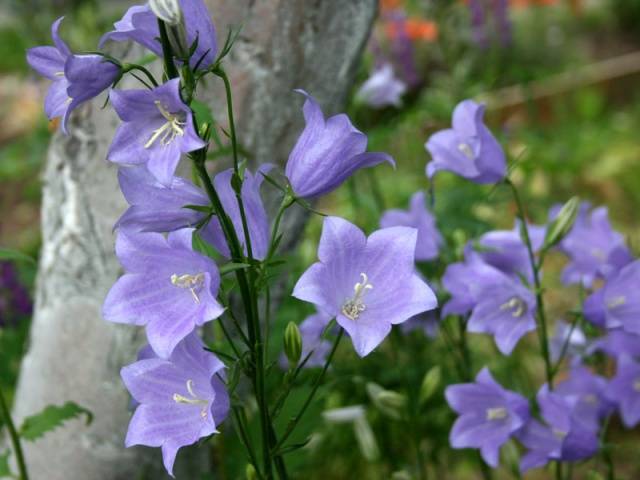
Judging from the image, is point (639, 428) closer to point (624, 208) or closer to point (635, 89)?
point (624, 208)

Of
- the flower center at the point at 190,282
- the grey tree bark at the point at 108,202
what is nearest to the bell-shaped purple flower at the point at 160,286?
the flower center at the point at 190,282

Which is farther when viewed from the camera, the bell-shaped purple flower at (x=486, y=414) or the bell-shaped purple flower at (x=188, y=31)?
the bell-shaped purple flower at (x=486, y=414)

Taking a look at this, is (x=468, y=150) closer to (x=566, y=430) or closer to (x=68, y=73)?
(x=566, y=430)

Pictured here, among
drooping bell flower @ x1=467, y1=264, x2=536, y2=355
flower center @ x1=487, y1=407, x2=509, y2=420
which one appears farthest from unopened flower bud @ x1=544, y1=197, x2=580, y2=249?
flower center @ x1=487, y1=407, x2=509, y2=420

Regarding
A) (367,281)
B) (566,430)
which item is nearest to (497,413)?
(566,430)

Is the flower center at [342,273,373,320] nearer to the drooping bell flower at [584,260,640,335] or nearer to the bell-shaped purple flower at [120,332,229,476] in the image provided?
the bell-shaped purple flower at [120,332,229,476]

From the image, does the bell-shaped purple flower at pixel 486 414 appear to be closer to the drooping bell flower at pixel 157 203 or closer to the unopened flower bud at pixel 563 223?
the unopened flower bud at pixel 563 223

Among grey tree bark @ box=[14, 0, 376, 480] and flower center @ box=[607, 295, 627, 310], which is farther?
grey tree bark @ box=[14, 0, 376, 480]
